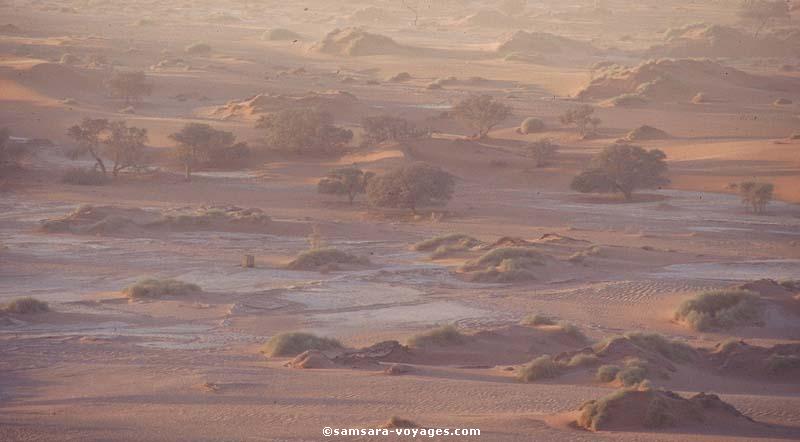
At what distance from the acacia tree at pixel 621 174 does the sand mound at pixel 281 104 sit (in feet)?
64.7

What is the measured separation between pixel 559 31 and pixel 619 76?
5646 cm

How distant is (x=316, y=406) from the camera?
44.6ft

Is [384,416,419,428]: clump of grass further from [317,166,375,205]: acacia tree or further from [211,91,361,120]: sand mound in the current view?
[211,91,361,120]: sand mound

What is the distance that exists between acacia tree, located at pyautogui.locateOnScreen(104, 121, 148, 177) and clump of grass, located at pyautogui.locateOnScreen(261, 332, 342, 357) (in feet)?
84.7

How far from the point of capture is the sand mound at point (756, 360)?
16703 mm

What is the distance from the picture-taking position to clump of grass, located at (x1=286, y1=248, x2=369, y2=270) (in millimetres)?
25984

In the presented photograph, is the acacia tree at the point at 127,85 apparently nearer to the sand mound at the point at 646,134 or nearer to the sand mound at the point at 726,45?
the sand mound at the point at 646,134

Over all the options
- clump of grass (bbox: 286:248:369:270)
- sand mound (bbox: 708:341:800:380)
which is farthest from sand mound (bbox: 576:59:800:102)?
sand mound (bbox: 708:341:800:380)

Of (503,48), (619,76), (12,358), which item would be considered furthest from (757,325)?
(503,48)

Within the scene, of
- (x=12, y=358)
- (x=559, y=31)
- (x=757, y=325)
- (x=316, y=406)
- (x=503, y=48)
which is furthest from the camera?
(x=559, y=31)

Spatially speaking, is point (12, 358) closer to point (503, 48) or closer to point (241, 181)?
point (241, 181)

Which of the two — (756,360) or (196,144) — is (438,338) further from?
(196,144)

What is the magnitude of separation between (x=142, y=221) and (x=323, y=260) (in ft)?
27.3

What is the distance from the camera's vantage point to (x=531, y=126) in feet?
175
